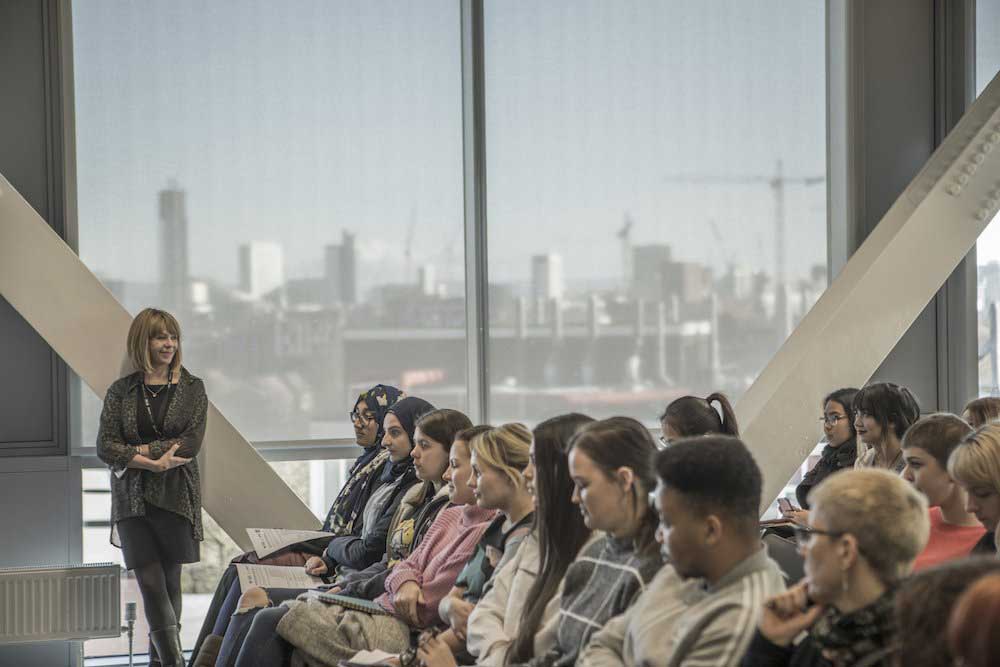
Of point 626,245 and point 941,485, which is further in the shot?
point 626,245

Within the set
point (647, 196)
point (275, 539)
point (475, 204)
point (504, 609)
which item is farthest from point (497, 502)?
point (647, 196)

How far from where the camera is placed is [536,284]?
18.9ft

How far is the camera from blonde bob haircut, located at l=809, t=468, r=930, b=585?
1.73 m

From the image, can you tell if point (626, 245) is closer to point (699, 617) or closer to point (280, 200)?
point (280, 200)

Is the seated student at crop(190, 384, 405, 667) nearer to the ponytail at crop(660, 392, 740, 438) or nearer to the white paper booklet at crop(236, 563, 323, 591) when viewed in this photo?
the white paper booklet at crop(236, 563, 323, 591)

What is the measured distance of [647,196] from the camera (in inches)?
230

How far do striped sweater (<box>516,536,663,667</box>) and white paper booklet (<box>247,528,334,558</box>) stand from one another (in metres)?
2.07

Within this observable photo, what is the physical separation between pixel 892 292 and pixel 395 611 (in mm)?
3125

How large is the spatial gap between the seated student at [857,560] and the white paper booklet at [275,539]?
2.89m

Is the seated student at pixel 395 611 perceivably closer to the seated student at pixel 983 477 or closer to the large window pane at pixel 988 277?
the seated student at pixel 983 477

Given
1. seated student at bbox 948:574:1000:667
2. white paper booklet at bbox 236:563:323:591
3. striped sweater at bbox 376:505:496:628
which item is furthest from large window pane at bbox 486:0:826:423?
seated student at bbox 948:574:1000:667

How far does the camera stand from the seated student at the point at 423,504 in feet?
12.0

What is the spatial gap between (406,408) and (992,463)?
7.33ft

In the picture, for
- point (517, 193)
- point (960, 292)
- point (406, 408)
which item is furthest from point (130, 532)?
point (960, 292)
